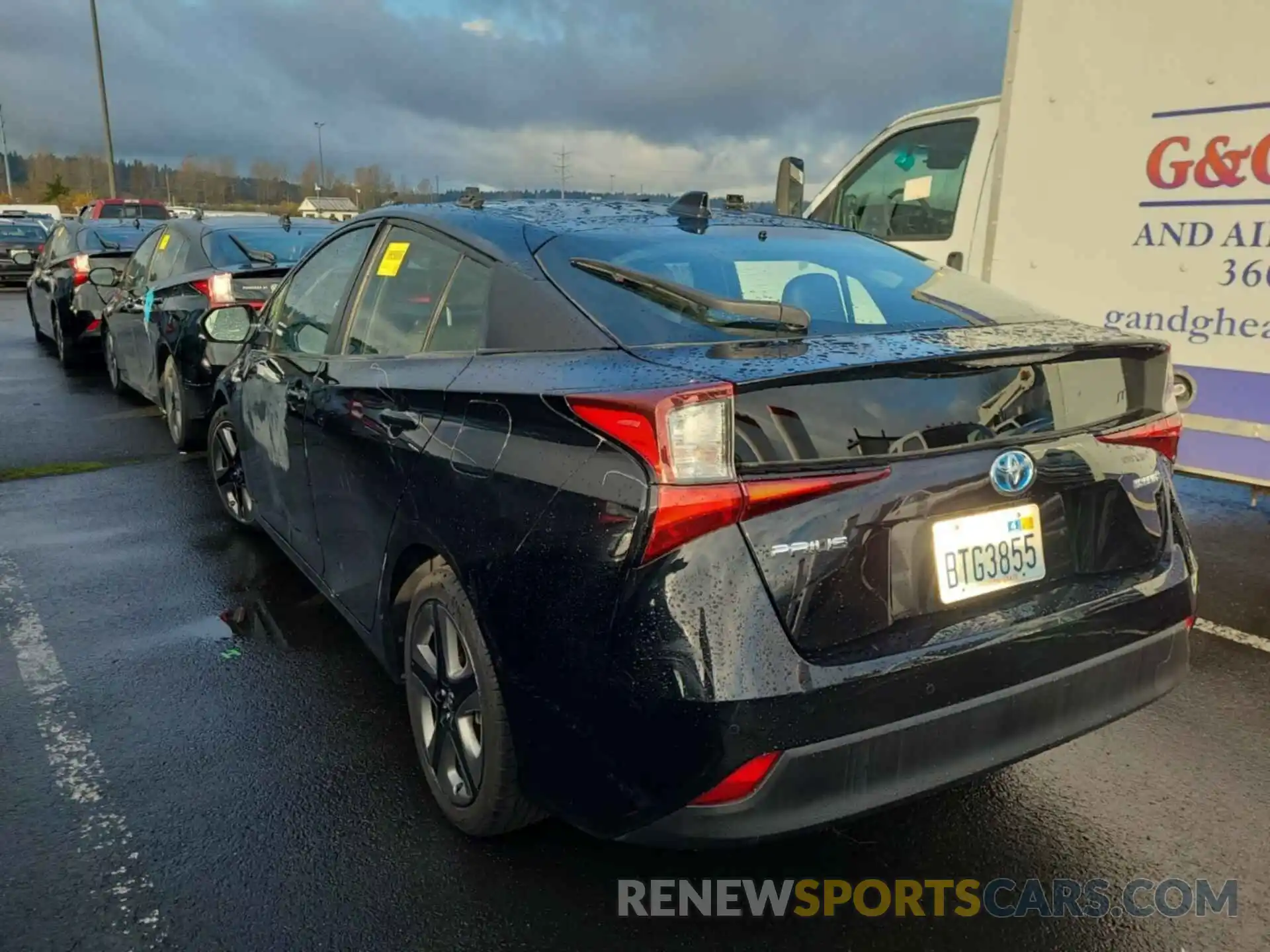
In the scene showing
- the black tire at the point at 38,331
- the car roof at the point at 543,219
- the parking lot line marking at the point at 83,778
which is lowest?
the parking lot line marking at the point at 83,778

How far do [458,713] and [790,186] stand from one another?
351cm

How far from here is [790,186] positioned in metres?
5.07

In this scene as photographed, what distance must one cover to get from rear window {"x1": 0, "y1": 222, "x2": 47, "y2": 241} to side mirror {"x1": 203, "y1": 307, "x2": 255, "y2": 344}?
23.2 meters

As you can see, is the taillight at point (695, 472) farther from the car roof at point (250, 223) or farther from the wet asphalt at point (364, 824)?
the car roof at point (250, 223)

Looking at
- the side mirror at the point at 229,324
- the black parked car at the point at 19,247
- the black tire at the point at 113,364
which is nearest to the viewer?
the side mirror at the point at 229,324

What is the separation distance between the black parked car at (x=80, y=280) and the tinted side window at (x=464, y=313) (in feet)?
29.2

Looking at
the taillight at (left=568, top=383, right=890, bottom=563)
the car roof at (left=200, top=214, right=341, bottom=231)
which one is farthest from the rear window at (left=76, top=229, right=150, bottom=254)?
the taillight at (left=568, top=383, right=890, bottom=563)

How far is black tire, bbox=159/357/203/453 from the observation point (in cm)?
670

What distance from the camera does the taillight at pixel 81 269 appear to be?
34.7 feet

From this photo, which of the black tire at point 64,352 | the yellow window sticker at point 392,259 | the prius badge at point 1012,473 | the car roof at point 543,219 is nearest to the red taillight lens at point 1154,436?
the prius badge at point 1012,473

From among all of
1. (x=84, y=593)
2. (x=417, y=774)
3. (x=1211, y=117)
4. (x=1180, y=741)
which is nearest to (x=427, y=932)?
(x=417, y=774)

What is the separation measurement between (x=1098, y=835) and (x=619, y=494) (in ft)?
5.83

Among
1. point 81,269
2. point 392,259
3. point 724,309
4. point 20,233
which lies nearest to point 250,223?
point 81,269

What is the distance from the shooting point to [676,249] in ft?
9.34
